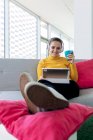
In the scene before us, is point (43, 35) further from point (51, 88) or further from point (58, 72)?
point (51, 88)

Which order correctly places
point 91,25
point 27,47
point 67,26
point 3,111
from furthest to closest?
point 67,26, point 27,47, point 91,25, point 3,111

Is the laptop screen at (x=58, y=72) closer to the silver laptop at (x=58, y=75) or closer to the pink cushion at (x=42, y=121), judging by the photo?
the silver laptop at (x=58, y=75)

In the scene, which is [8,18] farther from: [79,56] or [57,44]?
[57,44]

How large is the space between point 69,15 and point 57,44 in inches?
174

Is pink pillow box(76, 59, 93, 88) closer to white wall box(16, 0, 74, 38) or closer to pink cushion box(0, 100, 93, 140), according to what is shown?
pink cushion box(0, 100, 93, 140)

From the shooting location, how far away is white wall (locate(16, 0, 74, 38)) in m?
5.27

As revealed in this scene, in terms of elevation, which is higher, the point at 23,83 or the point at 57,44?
the point at 57,44

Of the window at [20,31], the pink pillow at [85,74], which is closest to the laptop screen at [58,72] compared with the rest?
the pink pillow at [85,74]

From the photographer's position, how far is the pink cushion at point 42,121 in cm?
92

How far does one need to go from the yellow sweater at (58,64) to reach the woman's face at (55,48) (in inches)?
1.9

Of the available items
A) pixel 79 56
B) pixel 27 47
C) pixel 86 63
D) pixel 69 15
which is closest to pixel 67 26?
pixel 69 15

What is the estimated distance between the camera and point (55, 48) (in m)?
2.17

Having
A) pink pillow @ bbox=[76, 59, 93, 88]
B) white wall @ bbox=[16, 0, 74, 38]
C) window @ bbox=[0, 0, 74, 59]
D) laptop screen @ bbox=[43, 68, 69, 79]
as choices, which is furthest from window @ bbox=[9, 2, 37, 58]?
laptop screen @ bbox=[43, 68, 69, 79]

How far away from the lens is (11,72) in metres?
2.32
